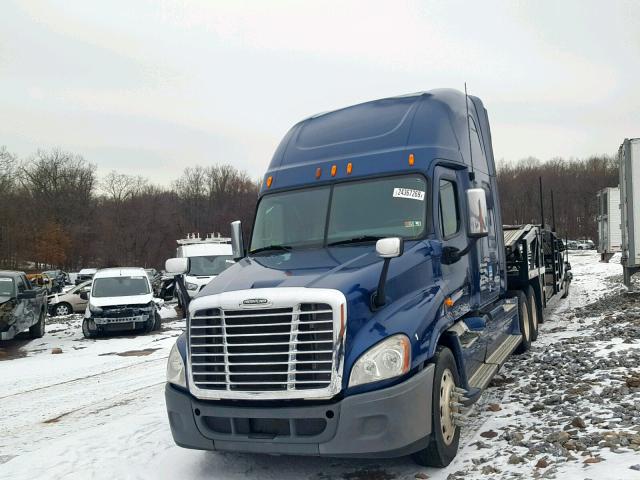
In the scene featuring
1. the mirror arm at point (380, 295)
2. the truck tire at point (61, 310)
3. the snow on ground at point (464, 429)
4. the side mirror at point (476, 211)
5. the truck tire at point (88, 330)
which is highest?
the side mirror at point (476, 211)

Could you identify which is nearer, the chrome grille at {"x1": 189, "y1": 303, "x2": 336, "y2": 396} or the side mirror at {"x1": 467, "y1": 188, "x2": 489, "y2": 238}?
the chrome grille at {"x1": 189, "y1": 303, "x2": 336, "y2": 396}

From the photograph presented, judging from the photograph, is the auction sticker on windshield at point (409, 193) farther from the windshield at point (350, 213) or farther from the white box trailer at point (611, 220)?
the white box trailer at point (611, 220)

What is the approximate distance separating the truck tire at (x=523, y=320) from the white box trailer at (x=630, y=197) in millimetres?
5520

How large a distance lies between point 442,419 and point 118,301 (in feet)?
43.2

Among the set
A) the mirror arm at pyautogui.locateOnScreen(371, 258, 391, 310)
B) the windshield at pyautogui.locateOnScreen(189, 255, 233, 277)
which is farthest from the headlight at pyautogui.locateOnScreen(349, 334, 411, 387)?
the windshield at pyautogui.locateOnScreen(189, 255, 233, 277)

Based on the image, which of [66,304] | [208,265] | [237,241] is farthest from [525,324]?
[66,304]

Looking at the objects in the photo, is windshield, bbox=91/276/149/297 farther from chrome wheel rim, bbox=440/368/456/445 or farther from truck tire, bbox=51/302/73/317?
chrome wheel rim, bbox=440/368/456/445

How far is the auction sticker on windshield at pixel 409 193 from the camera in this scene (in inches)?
221

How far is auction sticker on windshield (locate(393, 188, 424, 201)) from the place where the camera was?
5.61m

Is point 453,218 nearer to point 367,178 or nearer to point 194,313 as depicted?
point 367,178

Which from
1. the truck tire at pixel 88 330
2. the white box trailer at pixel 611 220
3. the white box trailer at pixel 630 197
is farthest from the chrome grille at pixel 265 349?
the white box trailer at pixel 611 220

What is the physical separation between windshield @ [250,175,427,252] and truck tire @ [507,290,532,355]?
457 cm

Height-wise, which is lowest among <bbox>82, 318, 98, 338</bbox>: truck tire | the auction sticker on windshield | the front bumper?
<bbox>82, 318, 98, 338</bbox>: truck tire

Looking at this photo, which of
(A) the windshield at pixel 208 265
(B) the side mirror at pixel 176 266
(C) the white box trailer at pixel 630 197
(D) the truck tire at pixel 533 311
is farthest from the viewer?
(A) the windshield at pixel 208 265
